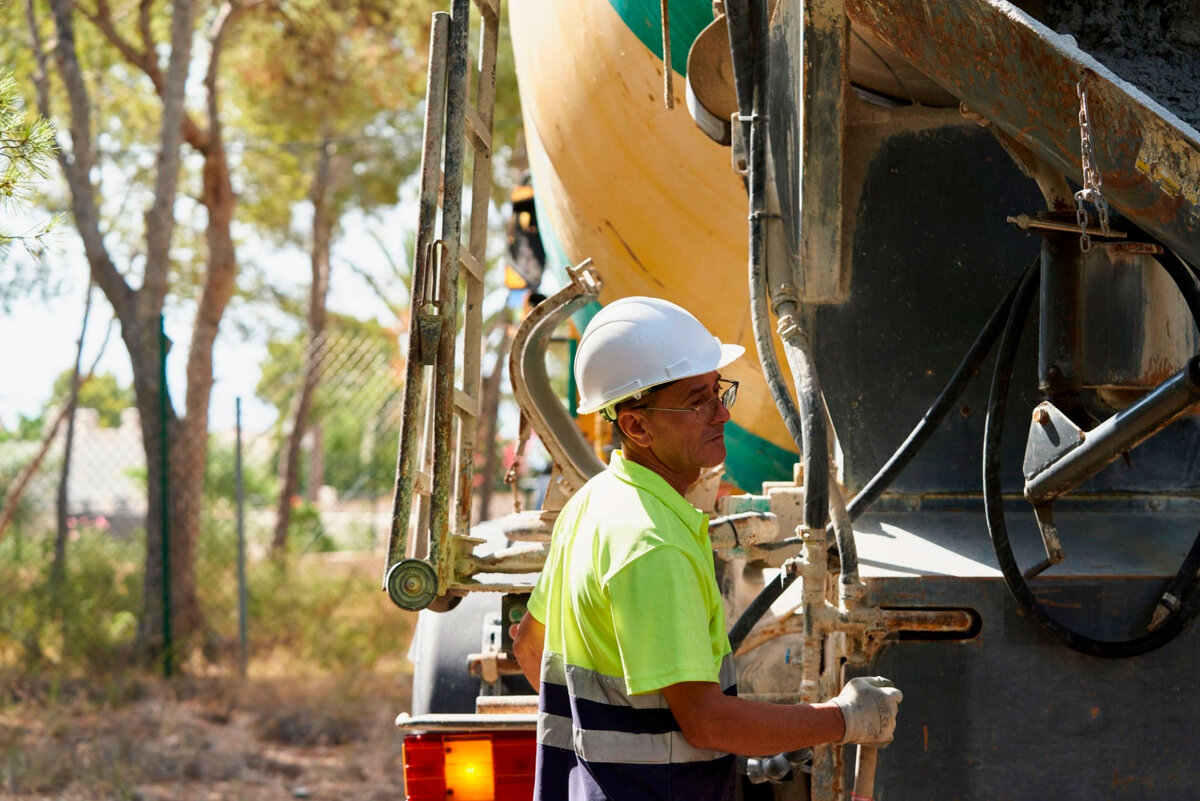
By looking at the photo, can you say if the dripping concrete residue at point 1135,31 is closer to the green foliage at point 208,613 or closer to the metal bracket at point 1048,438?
the metal bracket at point 1048,438

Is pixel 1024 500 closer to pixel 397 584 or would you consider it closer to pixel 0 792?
pixel 397 584

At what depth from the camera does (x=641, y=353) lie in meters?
1.91

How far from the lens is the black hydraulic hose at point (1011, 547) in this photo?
2104 millimetres

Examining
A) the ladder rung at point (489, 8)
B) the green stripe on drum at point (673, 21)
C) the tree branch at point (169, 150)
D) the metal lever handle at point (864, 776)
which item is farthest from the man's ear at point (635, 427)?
the tree branch at point (169, 150)

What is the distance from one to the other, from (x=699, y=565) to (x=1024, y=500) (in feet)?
2.91

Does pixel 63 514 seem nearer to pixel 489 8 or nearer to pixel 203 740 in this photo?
pixel 203 740

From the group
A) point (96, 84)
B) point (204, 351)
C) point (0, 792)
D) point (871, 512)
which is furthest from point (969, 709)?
point (96, 84)

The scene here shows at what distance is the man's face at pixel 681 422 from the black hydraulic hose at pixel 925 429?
0.47m

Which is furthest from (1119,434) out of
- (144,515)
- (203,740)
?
(144,515)

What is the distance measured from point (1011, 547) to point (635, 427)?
0.75 meters

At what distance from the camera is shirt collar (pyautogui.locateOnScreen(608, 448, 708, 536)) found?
1845 millimetres

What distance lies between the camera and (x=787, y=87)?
233 centimetres

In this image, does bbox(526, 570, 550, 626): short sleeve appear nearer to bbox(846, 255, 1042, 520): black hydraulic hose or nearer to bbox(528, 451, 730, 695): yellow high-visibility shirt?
bbox(528, 451, 730, 695): yellow high-visibility shirt

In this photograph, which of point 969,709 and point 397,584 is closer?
point 969,709
